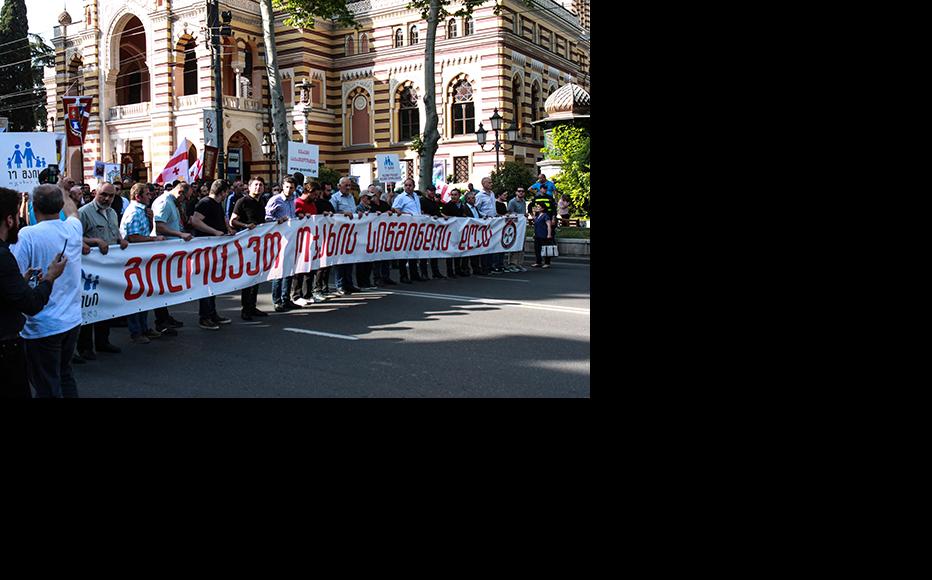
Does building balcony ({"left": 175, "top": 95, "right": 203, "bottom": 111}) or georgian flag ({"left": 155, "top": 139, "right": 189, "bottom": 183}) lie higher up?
building balcony ({"left": 175, "top": 95, "right": 203, "bottom": 111})

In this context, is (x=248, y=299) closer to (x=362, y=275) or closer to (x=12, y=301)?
(x=362, y=275)

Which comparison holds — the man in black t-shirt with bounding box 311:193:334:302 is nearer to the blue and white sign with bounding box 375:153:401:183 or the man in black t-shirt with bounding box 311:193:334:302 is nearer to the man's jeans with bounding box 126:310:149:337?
the man's jeans with bounding box 126:310:149:337

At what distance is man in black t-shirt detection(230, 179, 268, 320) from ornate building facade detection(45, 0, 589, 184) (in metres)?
26.1

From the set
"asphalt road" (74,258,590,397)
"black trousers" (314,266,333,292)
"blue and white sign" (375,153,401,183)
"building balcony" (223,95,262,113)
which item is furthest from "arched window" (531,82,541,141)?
"asphalt road" (74,258,590,397)

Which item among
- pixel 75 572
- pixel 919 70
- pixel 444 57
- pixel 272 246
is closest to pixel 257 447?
pixel 75 572

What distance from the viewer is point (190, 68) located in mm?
41250

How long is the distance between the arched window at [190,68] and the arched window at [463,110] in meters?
13.4

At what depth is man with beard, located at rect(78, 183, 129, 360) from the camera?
27.1 feet

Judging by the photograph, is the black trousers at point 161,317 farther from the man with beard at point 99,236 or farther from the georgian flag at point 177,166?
the georgian flag at point 177,166

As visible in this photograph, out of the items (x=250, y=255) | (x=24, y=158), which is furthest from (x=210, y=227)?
(x=24, y=158)

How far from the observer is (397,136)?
1585 inches

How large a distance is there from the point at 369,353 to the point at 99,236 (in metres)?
3.37

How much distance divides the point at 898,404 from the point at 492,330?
678 centimetres

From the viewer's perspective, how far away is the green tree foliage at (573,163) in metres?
25.0
